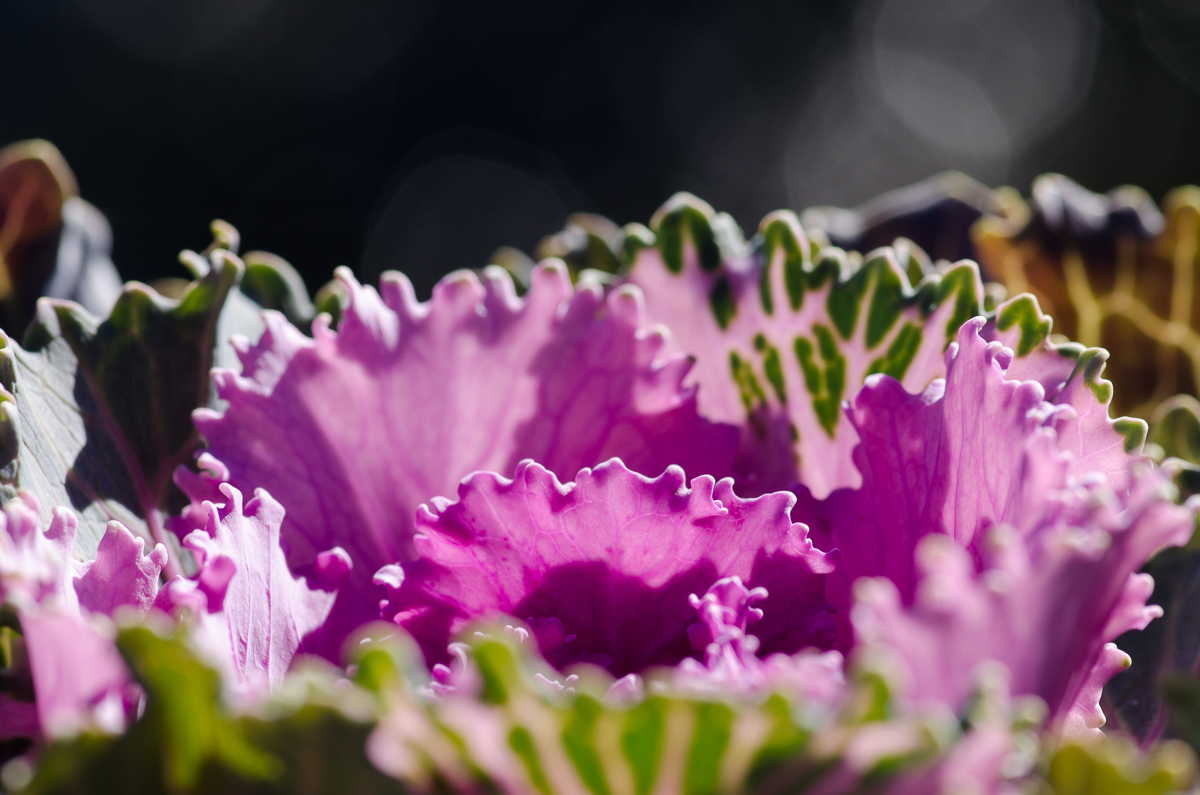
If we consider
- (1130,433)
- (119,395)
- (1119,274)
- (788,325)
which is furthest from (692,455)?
(1119,274)

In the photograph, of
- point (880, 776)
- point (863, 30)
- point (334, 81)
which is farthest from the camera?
point (863, 30)

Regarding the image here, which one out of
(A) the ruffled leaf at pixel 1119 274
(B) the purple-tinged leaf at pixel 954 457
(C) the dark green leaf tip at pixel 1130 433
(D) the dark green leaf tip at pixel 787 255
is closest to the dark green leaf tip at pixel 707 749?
(B) the purple-tinged leaf at pixel 954 457

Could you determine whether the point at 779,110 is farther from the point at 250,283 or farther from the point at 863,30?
the point at 250,283

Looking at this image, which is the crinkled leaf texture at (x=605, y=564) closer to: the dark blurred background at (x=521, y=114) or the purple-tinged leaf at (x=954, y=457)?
the purple-tinged leaf at (x=954, y=457)

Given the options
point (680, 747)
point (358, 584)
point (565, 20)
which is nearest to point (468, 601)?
point (358, 584)

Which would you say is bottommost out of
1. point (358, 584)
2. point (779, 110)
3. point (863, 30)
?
point (779, 110)

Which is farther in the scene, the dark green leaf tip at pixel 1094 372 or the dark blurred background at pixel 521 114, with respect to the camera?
the dark blurred background at pixel 521 114
